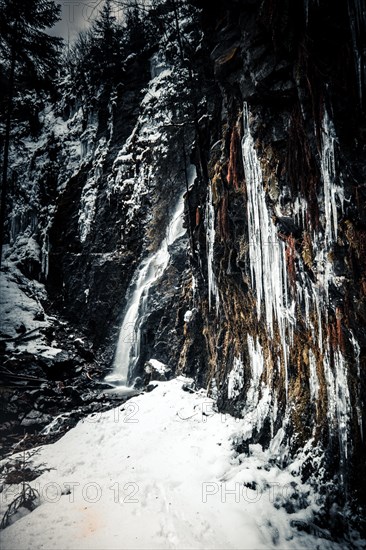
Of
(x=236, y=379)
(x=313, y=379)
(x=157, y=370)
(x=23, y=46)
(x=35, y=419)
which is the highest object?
(x=23, y=46)

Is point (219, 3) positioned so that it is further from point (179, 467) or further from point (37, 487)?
point (37, 487)

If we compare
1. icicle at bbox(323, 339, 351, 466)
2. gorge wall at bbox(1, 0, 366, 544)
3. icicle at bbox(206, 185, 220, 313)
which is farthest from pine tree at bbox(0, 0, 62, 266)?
icicle at bbox(323, 339, 351, 466)

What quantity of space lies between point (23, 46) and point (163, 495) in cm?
1093

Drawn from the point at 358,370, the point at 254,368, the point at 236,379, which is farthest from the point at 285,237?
the point at 236,379

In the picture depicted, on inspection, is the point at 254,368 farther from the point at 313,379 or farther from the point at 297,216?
the point at 297,216

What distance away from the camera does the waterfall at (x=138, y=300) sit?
51.0ft

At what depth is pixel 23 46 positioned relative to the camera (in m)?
7.93

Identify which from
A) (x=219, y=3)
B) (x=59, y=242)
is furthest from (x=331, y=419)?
(x=59, y=242)

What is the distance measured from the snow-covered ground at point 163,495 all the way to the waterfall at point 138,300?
25.6 ft

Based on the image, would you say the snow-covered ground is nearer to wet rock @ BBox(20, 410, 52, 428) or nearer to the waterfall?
wet rock @ BBox(20, 410, 52, 428)

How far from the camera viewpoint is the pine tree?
7.58 m

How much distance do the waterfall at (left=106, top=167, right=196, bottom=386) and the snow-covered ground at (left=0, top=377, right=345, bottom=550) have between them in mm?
7809

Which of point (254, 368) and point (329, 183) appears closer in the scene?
point (329, 183)

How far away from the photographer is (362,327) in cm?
399
